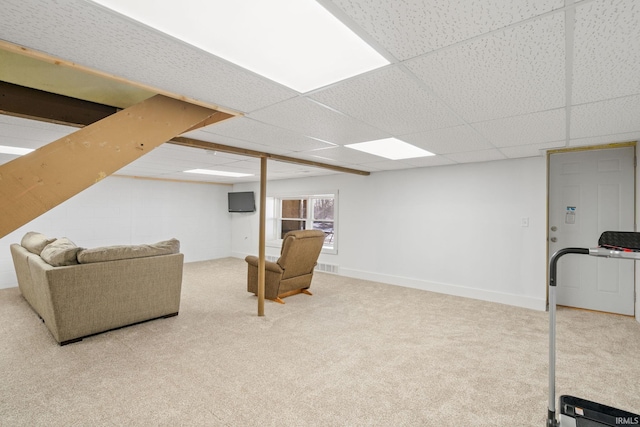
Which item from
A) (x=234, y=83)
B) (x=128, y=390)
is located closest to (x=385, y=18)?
(x=234, y=83)

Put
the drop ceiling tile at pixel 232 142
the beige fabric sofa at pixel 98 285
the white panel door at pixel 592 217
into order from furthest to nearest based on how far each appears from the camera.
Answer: the white panel door at pixel 592 217 → the drop ceiling tile at pixel 232 142 → the beige fabric sofa at pixel 98 285

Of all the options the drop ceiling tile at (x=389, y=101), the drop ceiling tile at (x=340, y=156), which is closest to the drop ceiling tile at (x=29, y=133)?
the drop ceiling tile at (x=340, y=156)

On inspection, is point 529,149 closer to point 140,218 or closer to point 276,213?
point 276,213

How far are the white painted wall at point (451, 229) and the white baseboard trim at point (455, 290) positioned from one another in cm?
1

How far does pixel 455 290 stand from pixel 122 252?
4.53 m

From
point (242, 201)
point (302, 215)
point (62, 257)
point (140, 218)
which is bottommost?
point (62, 257)

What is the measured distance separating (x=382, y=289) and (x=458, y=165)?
2329mm

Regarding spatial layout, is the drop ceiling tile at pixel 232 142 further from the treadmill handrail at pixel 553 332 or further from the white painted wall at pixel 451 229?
the treadmill handrail at pixel 553 332

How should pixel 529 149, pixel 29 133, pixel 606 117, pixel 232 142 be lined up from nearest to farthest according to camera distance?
pixel 606 117 → pixel 29 133 → pixel 232 142 → pixel 529 149

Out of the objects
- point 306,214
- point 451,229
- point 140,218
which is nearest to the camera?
point 451,229

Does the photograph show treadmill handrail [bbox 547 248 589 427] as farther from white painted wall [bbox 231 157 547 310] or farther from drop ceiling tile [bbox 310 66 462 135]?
white painted wall [bbox 231 157 547 310]

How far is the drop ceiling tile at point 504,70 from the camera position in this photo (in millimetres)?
1302

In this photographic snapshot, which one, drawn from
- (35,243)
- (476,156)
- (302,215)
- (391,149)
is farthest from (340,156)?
(35,243)

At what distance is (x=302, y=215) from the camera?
7191 millimetres
